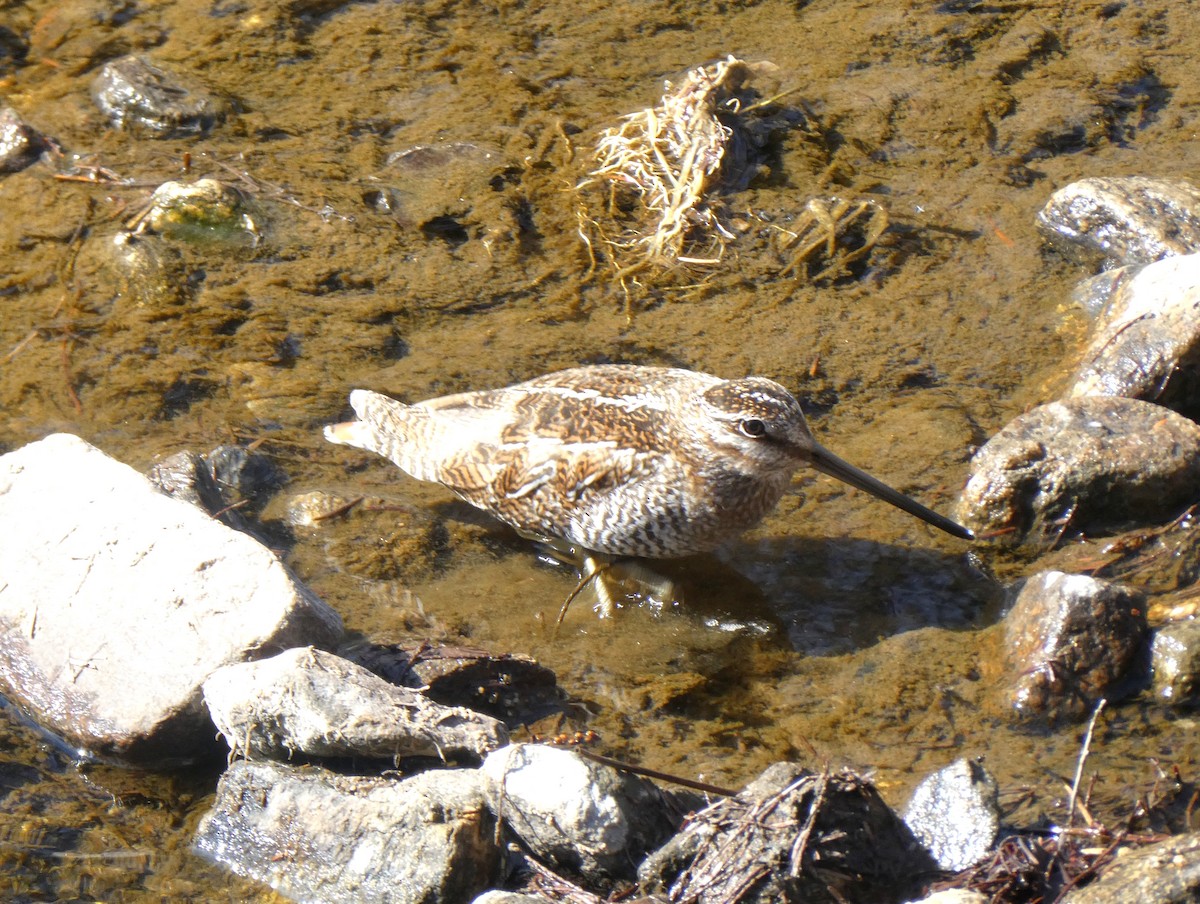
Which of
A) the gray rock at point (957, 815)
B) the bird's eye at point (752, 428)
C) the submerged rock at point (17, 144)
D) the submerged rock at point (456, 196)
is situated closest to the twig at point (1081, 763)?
the gray rock at point (957, 815)

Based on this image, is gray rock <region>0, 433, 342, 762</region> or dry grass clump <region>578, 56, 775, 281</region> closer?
gray rock <region>0, 433, 342, 762</region>

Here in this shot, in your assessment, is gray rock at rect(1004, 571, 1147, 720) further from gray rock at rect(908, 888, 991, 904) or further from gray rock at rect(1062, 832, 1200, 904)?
gray rock at rect(908, 888, 991, 904)

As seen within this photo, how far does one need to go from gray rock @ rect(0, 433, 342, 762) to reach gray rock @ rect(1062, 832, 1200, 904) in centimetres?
270

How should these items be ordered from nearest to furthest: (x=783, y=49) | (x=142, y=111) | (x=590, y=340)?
(x=590, y=340), (x=142, y=111), (x=783, y=49)

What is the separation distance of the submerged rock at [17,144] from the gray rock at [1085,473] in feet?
17.8

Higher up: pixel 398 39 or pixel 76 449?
pixel 398 39

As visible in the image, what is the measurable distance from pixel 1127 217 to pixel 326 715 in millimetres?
4499

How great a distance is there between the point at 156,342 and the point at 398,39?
10.0ft

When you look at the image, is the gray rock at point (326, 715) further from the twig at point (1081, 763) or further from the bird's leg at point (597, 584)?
the twig at point (1081, 763)

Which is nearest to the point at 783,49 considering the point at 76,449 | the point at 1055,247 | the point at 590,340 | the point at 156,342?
the point at 1055,247

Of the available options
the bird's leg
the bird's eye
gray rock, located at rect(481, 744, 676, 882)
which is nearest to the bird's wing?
the bird's leg

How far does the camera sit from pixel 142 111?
25.5 ft

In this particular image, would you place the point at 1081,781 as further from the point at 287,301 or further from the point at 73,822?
the point at 287,301

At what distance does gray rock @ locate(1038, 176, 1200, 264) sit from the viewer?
21.0 feet
